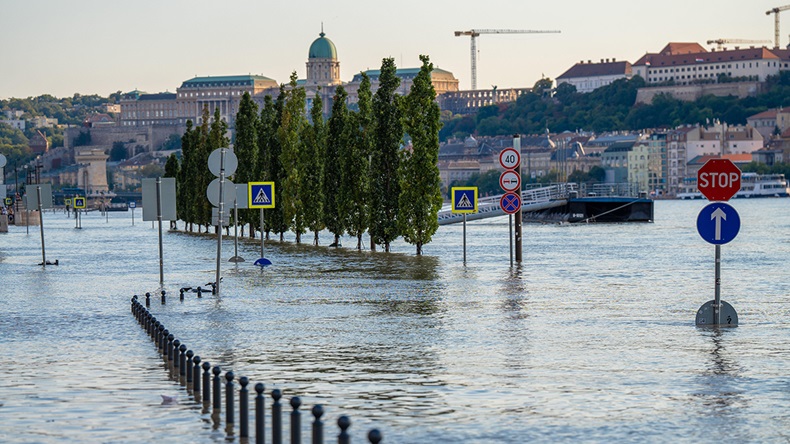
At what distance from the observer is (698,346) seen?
2297 cm

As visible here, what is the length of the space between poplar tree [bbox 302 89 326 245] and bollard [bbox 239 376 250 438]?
55429 mm

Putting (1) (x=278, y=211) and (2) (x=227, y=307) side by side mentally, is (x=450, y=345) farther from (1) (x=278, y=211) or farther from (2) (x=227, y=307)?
(1) (x=278, y=211)

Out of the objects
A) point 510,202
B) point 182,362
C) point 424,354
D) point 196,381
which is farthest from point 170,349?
point 510,202

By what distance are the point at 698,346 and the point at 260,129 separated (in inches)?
2280

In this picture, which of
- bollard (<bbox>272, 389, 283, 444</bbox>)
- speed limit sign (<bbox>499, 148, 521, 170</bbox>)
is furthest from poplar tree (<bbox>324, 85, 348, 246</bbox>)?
bollard (<bbox>272, 389, 283, 444</bbox>)

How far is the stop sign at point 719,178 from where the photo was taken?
81.8 ft

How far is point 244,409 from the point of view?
14.5 metres

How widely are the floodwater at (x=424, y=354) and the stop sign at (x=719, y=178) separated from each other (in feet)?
7.35

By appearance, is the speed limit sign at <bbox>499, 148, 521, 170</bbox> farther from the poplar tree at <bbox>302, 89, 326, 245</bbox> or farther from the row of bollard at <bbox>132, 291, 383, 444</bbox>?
the poplar tree at <bbox>302, 89, 326, 245</bbox>

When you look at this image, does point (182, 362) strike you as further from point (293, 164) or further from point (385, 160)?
point (293, 164)

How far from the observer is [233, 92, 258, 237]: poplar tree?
79.6 meters

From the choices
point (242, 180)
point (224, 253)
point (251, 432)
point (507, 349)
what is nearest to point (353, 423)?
point (251, 432)

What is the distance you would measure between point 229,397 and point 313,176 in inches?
2183

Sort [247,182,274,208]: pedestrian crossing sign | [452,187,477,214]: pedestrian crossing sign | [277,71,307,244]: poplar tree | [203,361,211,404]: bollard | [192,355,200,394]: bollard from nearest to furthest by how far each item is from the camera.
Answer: [203,361,211,404]: bollard → [192,355,200,394]: bollard → [247,182,274,208]: pedestrian crossing sign → [452,187,477,214]: pedestrian crossing sign → [277,71,307,244]: poplar tree
